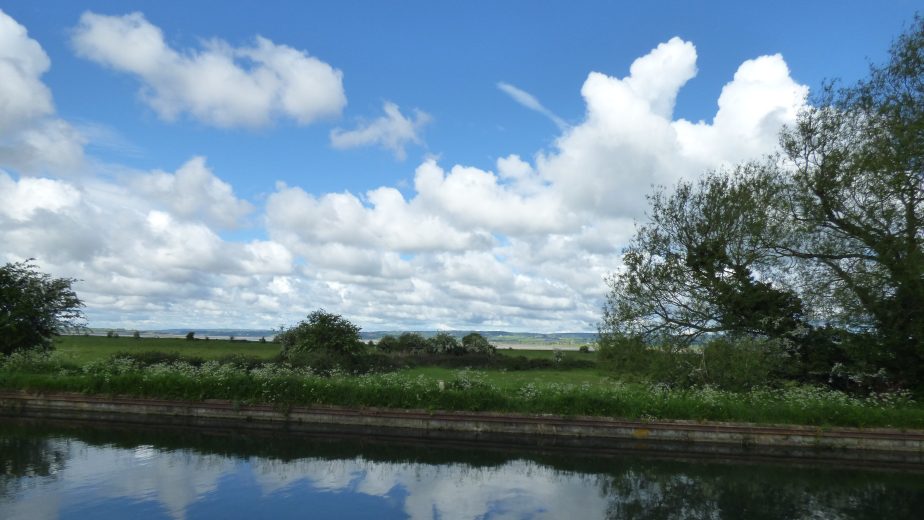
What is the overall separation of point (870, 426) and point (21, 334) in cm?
3123

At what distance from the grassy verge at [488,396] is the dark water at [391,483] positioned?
7.08ft

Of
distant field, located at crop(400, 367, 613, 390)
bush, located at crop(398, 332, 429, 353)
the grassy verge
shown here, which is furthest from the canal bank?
bush, located at crop(398, 332, 429, 353)

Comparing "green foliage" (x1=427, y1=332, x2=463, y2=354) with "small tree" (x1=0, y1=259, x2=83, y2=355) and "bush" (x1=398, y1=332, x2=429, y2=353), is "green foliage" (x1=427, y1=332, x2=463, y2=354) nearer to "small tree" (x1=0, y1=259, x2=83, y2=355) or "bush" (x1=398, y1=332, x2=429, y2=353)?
"bush" (x1=398, y1=332, x2=429, y2=353)

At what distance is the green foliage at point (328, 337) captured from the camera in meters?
28.2

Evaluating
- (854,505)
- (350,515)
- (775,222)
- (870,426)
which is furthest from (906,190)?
(350,515)

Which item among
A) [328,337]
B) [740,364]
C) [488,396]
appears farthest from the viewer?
[328,337]

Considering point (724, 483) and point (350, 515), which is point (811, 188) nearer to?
point (724, 483)

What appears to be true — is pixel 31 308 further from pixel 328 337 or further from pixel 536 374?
pixel 536 374

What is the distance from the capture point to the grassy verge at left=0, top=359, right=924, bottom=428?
16719 millimetres

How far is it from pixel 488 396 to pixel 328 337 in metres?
13.0

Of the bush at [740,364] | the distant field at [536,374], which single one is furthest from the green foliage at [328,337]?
the bush at [740,364]

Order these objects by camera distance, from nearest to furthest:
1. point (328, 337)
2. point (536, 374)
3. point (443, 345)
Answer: point (328, 337) < point (536, 374) < point (443, 345)

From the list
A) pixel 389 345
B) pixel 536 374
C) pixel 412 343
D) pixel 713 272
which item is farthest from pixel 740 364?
pixel 389 345

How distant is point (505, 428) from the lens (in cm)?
1720
